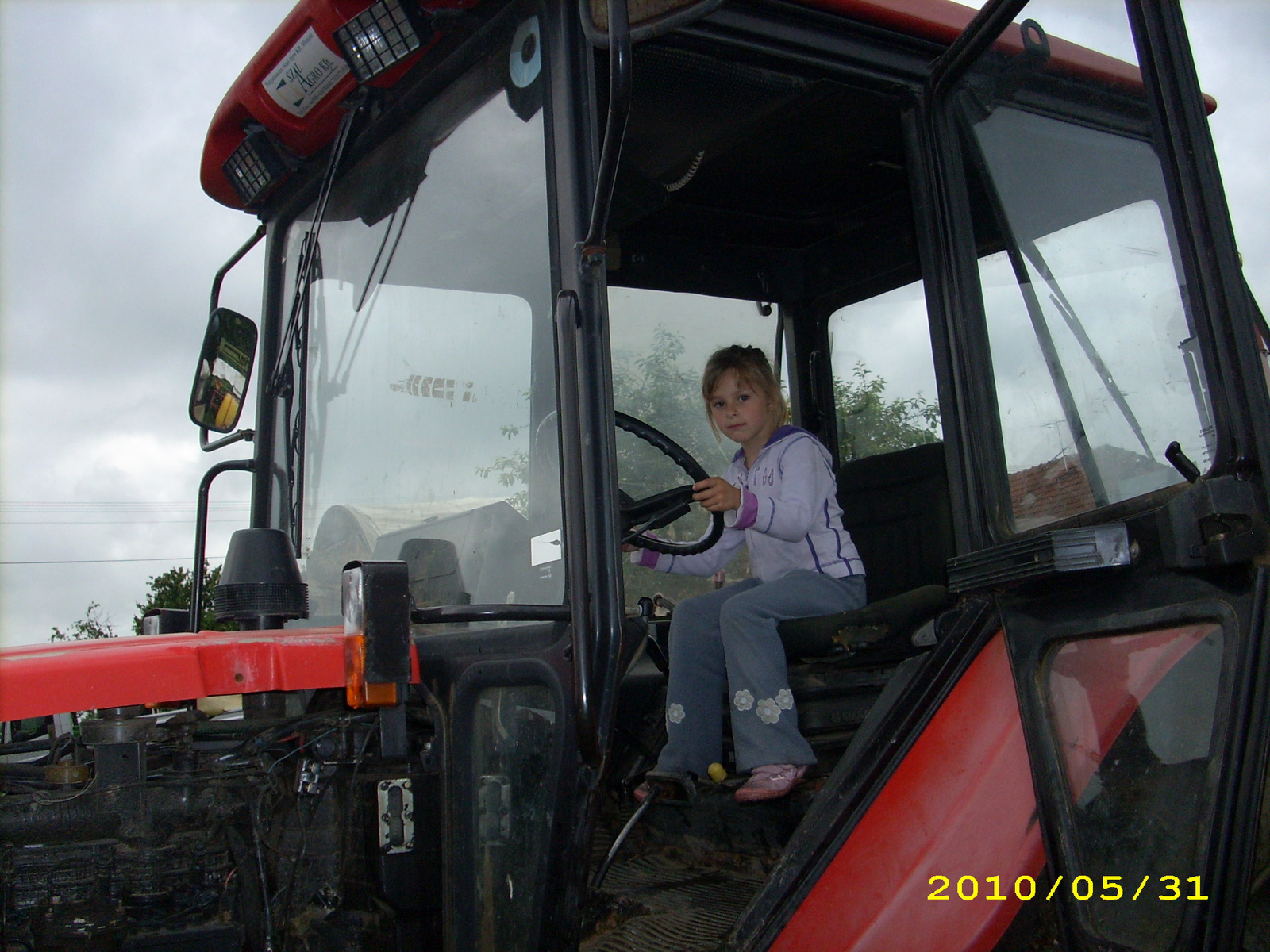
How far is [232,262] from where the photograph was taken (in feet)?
8.54

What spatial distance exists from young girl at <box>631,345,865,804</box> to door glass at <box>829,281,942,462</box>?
0.34 meters

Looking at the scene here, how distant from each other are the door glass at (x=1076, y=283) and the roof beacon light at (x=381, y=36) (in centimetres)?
91

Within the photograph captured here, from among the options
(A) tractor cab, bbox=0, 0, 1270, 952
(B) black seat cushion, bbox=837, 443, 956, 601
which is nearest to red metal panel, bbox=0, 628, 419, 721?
(A) tractor cab, bbox=0, 0, 1270, 952

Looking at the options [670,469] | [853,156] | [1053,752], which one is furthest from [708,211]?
[1053,752]

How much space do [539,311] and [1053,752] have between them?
979mm

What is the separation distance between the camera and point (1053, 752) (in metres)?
1.28

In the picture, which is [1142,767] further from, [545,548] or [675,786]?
[675,786]

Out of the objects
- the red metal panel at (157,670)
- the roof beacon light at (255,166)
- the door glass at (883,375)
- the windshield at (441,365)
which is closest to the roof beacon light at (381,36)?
the windshield at (441,365)

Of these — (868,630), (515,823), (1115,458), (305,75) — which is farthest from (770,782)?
(305,75)

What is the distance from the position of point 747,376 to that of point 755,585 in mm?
509

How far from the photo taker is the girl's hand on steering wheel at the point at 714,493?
6.59 feet

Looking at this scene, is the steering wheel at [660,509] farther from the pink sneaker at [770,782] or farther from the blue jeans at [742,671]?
the pink sneaker at [770,782]

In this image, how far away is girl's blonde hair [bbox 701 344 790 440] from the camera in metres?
2.57
